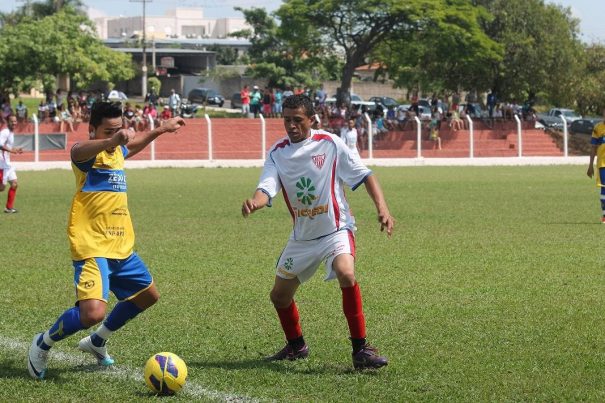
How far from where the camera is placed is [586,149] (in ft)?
152

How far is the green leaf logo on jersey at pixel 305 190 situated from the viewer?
23.7ft

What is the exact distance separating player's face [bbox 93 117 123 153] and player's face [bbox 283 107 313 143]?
116 cm

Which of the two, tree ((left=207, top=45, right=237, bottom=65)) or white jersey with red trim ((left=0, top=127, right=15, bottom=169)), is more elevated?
tree ((left=207, top=45, right=237, bottom=65))

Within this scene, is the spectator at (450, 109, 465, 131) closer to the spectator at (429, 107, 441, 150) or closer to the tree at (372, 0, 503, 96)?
the spectator at (429, 107, 441, 150)

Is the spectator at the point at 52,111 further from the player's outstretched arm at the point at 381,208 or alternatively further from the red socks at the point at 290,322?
the player's outstretched arm at the point at 381,208

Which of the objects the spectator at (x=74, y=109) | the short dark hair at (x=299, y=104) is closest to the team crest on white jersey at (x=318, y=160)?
the short dark hair at (x=299, y=104)

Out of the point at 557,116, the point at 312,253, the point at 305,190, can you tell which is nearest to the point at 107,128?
the point at 305,190

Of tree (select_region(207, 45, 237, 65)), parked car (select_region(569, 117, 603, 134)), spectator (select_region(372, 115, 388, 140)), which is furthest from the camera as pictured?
tree (select_region(207, 45, 237, 65))

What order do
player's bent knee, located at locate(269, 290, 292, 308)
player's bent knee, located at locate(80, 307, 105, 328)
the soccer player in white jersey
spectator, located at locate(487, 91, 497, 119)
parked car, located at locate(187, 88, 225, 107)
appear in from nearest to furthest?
player's bent knee, located at locate(80, 307, 105, 328) → the soccer player in white jersey → player's bent knee, located at locate(269, 290, 292, 308) → spectator, located at locate(487, 91, 497, 119) → parked car, located at locate(187, 88, 225, 107)

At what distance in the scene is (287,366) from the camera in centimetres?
723

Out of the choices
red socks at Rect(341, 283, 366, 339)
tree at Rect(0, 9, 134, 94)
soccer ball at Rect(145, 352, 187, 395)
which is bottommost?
soccer ball at Rect(145, 352, 187, 395)

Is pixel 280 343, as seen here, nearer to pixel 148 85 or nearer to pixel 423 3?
pixel 423 3

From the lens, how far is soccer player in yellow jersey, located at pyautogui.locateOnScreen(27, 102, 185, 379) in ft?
22.4

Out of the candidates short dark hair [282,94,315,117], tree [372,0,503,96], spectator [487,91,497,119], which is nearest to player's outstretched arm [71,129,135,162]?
short dark hair [282,94,315,117]
